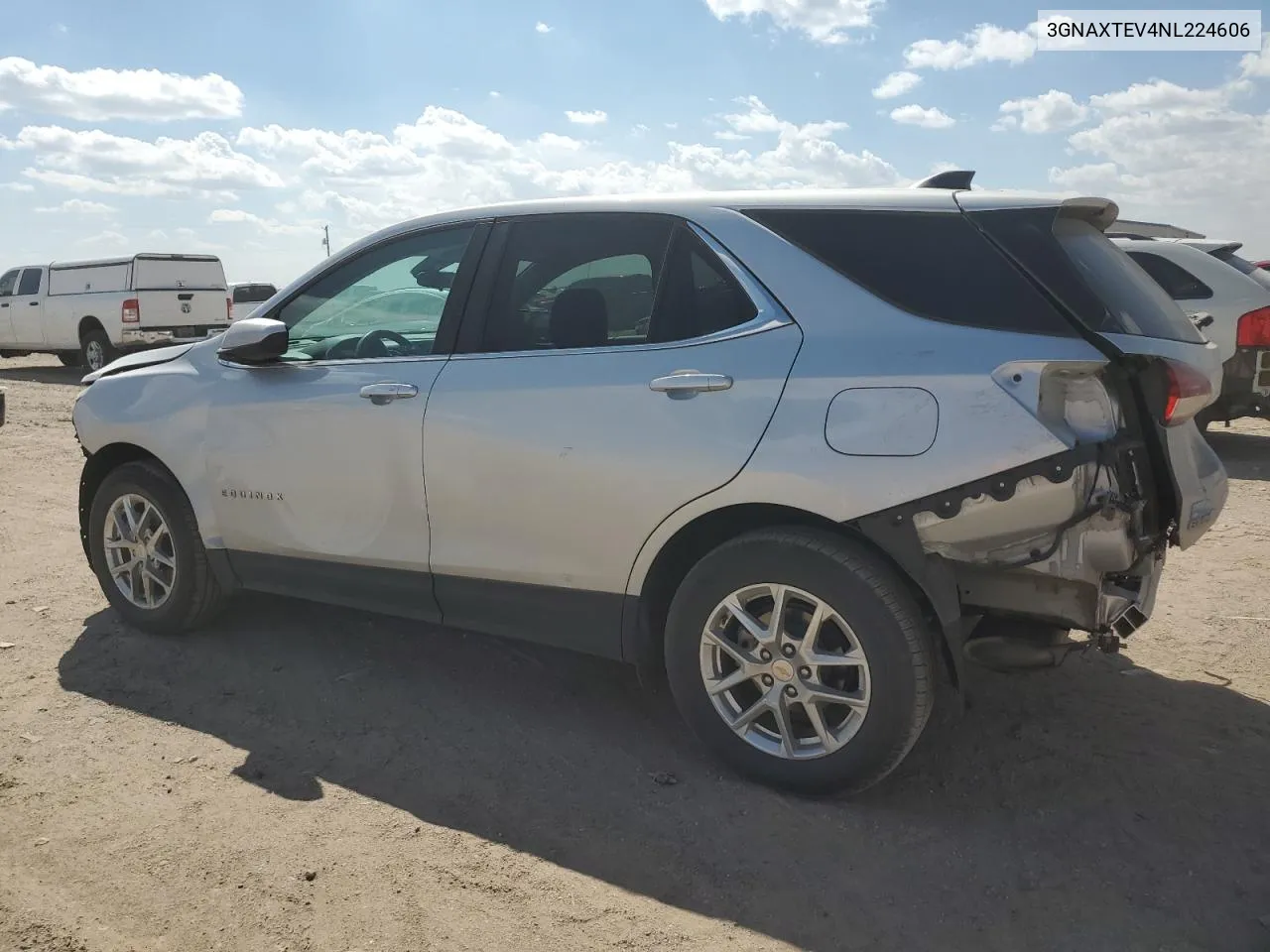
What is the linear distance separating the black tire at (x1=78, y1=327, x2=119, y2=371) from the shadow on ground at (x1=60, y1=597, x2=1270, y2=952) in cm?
1554

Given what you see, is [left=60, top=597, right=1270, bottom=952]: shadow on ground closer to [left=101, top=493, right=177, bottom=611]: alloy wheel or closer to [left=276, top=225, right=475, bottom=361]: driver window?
[left=101, top=493, right=177, bottom=611]: alloy wheel

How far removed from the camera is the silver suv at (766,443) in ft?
9.85

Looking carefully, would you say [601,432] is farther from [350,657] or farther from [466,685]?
[350,657]

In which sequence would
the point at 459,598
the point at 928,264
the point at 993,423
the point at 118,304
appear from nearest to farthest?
the point at 993,423
the point at 928,264
the point at 459,598
the point at 118,304

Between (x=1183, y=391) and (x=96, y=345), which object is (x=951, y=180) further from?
(x=96, y=345)

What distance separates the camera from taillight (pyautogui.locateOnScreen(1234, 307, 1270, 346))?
28.1 feet

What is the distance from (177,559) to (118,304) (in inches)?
596

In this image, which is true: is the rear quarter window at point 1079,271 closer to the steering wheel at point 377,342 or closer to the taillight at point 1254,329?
the steering wheel at point 377,342

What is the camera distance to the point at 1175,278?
909cm

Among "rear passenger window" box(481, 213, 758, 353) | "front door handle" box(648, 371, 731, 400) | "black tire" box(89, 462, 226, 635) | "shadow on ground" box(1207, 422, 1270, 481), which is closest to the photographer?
"front door handle" box(648, 371, 731, 400)

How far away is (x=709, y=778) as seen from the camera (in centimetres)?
347

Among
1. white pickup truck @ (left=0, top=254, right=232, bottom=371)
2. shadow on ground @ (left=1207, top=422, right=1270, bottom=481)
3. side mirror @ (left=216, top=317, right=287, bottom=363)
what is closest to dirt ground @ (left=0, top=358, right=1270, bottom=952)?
side mirror @ (left=216, top=317, right=287, bottom=363)

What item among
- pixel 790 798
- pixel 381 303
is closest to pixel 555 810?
pixel 790 798

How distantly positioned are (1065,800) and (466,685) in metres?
2.24
